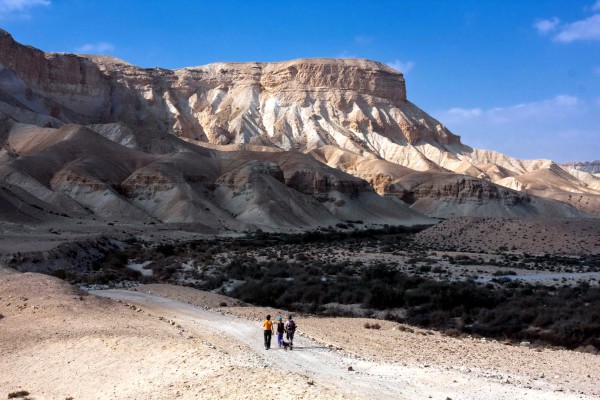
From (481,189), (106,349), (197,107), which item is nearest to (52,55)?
(197,107)

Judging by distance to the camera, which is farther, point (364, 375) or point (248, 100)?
point (248, 100)

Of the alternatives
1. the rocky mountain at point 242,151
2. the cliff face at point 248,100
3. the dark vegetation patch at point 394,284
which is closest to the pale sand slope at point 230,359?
the dark vegetation patch at point 394,284

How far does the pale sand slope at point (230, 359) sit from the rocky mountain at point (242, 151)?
41142 mm

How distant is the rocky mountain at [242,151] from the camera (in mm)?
83438

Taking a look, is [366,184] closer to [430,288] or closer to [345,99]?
[345,99]

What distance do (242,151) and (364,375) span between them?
9740 cm

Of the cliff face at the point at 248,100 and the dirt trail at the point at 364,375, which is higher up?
the cliff face at the point at 248,100

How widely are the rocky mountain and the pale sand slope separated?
4114 centimetres

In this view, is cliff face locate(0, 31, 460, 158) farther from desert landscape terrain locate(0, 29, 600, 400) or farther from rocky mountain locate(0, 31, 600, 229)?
desert landscape terrain locate(0, 29, 600, 400)

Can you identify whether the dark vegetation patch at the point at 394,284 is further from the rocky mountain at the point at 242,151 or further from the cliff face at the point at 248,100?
the cliff face at the point at 248,100

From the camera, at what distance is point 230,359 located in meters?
14.7

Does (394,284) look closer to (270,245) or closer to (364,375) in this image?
(364,375)

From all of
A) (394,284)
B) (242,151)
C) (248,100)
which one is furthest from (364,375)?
(248,100)

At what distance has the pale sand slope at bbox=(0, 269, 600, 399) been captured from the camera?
13148 mm
